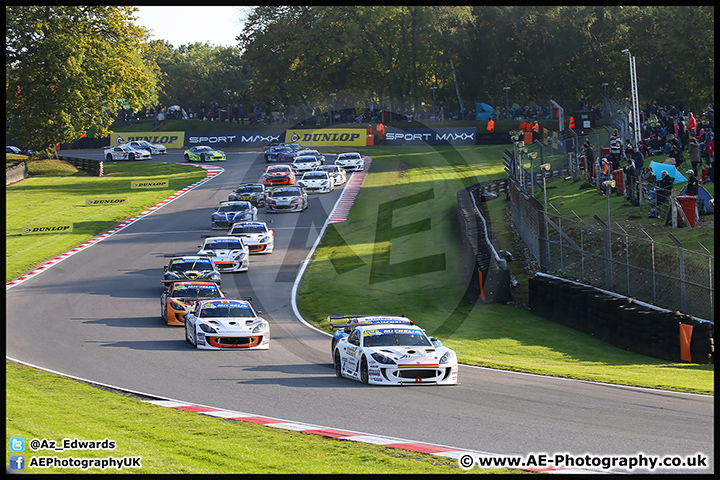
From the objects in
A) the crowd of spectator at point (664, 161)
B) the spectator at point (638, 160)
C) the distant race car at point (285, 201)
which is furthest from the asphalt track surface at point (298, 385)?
the spectator at point (638, 160)

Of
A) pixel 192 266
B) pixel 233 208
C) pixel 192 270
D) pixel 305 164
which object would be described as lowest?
pixel 192 270

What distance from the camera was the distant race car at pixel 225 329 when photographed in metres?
19.4

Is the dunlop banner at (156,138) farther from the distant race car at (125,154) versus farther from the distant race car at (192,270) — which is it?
the distant race car at (192,270)

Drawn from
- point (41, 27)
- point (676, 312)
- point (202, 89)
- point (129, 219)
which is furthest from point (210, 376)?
point (202, 89)

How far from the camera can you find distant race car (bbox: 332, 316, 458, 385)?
15062 millimetres

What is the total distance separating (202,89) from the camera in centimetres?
11681

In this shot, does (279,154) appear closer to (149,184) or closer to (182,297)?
(149,184)

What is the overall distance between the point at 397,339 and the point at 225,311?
581 centimetres

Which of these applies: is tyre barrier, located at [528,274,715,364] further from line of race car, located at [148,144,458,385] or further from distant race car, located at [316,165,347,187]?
distant race car, located at [316,165,347,187]

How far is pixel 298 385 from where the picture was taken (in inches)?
590

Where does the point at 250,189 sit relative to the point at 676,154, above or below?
below

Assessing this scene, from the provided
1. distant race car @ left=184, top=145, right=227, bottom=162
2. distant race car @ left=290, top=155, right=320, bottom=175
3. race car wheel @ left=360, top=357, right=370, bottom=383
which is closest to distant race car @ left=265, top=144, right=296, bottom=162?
distant race car @ left=184, top=145, right=227, bottom=162

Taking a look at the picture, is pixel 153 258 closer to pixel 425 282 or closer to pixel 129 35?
pixel 425 282

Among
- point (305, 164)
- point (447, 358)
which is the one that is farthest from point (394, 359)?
point (305, 164)
